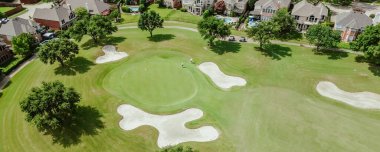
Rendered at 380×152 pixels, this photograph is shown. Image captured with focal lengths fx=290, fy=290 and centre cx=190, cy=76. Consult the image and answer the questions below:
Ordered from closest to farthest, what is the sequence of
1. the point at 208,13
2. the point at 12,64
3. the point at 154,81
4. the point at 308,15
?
1. the point at 154,81
2. the point at 12,64
3. the point at 308,15
4. the point at 208,13

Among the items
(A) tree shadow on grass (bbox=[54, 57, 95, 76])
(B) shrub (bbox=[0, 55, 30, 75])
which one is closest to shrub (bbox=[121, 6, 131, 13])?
(A) tree shadow on grass (bbox=[54, 57, 95, 76])

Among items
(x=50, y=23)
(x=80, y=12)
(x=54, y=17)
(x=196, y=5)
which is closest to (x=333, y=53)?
(x=196, y=5)

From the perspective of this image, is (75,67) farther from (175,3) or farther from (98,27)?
(175,3)

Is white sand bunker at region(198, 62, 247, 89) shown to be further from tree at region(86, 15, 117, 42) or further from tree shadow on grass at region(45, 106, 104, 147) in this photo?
tree at region(86, 15, 117, 42)

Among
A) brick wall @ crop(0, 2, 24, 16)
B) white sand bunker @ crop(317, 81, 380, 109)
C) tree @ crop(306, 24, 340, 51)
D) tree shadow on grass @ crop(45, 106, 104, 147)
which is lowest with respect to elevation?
tree shadow on grass @ crop(45, 106, 104, 147)

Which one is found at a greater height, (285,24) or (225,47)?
(285,24)

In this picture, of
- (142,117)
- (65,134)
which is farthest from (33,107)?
(142,117)

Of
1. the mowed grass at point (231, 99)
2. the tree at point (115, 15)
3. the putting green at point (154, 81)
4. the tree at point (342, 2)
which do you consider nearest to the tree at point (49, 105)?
the mowed grass at point (231, 99)

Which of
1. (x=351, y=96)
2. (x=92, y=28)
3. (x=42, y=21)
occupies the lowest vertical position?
(x=351, y=96)
